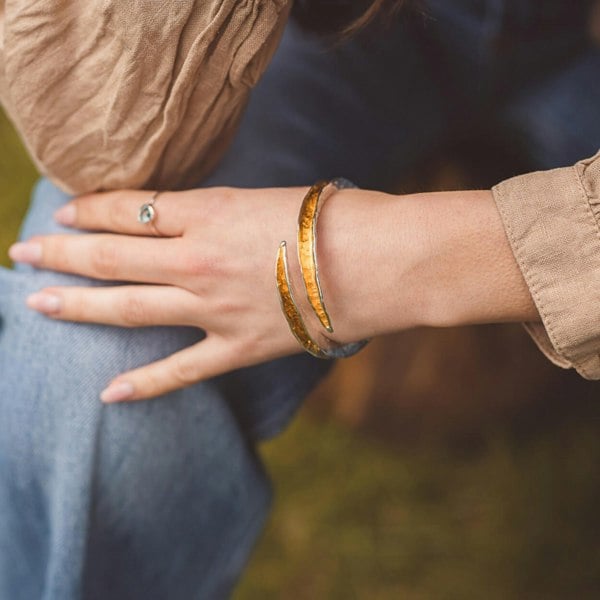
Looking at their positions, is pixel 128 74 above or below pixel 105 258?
above

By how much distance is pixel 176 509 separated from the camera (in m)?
0.85

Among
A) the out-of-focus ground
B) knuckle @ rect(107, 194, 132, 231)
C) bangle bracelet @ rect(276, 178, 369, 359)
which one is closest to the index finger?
knuckle @ rect(107, 194, 132, 231)

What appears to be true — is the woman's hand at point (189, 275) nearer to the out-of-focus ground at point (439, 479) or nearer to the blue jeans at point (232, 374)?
the blue jeans at point (232, 374)

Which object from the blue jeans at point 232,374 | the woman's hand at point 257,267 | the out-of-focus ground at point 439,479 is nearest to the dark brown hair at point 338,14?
the blue jeans at point 232,374

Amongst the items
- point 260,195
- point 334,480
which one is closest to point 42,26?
point 260,195

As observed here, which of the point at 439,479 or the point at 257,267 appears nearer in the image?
the point at 257,267

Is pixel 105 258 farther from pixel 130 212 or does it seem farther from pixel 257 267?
pixel 257 267

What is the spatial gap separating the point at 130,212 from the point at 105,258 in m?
0.05

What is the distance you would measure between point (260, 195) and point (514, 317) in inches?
10.4

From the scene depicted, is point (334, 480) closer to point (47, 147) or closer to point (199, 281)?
point (199, 281)

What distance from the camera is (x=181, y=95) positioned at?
66cm

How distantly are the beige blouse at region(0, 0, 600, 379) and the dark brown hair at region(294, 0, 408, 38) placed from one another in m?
0.07

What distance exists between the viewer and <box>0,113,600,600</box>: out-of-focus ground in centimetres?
132

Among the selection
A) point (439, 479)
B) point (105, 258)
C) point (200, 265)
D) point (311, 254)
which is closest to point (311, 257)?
point (311, 254)
